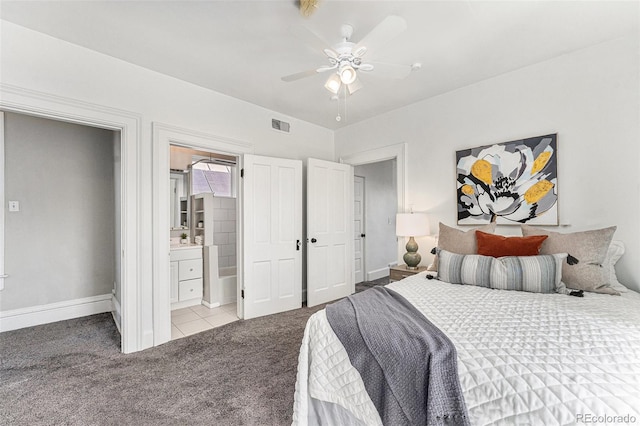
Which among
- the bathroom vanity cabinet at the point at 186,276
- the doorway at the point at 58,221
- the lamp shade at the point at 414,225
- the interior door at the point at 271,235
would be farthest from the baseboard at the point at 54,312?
the lamp shade at the point at 414,225

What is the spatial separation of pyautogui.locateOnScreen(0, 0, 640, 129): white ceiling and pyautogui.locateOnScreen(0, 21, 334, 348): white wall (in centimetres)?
11

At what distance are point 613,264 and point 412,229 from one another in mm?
1563

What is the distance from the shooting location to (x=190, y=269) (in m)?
3.78

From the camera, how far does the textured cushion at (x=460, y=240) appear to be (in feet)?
7.88

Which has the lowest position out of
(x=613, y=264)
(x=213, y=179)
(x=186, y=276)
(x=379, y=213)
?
(x=186, y=276)

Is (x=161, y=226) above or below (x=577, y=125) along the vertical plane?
below

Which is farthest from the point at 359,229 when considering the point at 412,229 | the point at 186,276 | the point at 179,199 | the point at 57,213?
the point at 57,213

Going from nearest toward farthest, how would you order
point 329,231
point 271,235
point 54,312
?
1. point 54,312
2. point 271,235
3. point 329,231

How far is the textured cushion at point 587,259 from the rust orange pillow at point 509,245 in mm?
116

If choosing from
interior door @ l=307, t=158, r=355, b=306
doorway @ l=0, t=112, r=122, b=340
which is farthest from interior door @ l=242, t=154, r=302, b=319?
doorway @ l=0, t=112, r=122, b=340

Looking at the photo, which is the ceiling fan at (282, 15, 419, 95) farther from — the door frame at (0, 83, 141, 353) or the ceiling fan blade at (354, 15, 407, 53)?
the door frame at (0, 83, 141, 353)

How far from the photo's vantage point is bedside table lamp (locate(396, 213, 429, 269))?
3.10 m

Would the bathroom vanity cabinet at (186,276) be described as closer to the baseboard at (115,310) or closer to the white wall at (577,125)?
the baseboard at (115,310)

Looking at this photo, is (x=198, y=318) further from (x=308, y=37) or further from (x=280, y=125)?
(x=308, y=37)
